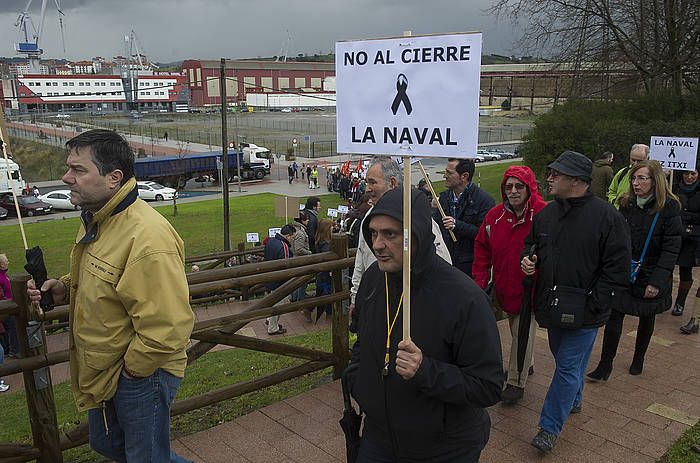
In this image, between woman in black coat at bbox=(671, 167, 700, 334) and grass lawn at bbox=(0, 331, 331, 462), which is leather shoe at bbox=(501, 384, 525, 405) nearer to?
grass lawn at bbox=(0, 331, 331, 462)

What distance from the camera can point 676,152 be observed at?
7.32 meters

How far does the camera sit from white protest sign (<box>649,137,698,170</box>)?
23.1 ft

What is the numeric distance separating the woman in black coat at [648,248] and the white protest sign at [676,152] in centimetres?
282

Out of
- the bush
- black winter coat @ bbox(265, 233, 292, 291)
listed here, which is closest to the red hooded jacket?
black winter coat @ bbox(265, 233, 292, 291)

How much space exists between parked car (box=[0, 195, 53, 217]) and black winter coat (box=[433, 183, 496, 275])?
103ft

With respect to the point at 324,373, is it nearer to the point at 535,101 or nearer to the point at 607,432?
the point at 607,432

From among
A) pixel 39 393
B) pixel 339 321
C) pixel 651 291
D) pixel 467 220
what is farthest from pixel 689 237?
pixel 39 393

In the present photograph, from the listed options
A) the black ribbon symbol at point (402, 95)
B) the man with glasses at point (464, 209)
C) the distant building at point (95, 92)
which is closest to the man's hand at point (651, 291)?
the man with glasses at point (464, 209)

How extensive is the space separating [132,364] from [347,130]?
4.82 ft

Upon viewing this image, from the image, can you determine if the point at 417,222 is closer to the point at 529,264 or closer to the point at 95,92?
the point at 529,264

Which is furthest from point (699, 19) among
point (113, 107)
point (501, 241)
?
point (113, 107)

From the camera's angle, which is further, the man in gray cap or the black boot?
the black boot

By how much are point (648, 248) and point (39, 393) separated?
4.64 meters

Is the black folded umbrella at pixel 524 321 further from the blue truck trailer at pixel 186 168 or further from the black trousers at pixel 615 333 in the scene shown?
the blue truck trailer at pixel 186 168
